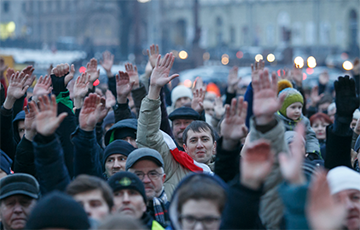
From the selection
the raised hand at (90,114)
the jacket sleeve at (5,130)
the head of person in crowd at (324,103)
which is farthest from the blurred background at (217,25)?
the raised hand at (90,114)

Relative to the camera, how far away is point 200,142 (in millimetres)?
5059

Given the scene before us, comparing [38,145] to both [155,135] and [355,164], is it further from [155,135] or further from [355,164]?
[355,164]

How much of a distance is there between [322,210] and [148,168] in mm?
1941

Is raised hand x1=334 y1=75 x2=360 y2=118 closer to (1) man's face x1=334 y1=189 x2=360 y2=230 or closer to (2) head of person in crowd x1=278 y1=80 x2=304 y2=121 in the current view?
(1) man's face x1=334 y1=189 x2=360 y2=230

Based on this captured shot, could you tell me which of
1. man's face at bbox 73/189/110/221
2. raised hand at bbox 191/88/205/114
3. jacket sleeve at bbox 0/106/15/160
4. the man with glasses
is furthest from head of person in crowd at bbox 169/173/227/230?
raised hand at bbox 191/88/205/114

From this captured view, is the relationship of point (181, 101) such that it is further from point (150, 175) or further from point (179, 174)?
point (150, 175)

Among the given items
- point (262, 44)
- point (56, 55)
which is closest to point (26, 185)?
point (56, 55)

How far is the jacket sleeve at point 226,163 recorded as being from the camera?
345 centimetres

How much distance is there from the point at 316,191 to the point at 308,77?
23.4 metres

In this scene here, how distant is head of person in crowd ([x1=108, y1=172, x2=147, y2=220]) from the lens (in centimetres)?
343

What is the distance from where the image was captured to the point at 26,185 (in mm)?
3584

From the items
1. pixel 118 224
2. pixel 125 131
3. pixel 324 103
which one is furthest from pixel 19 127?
pixel 324 103

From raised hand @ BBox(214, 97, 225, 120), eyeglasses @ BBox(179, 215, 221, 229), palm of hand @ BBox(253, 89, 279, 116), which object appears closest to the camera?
eyeglasses @ BBox(179, 215, 221, 229)

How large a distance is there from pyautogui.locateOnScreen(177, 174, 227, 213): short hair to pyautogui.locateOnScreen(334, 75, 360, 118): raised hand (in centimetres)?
151
